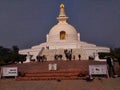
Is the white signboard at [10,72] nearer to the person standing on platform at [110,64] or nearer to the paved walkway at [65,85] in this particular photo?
the paved walkway at [65,85]

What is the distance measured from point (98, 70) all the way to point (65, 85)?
3.05 meters

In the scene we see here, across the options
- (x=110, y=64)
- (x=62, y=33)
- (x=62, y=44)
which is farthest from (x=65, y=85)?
(x=62, y=33)

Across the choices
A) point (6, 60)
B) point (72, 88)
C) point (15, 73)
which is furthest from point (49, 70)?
point (6, 60)

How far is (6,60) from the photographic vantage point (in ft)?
160

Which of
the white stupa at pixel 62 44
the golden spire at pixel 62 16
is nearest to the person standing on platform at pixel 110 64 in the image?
the white stupa at pixel 62 44

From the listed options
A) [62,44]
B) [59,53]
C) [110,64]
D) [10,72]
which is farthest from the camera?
[62,44]

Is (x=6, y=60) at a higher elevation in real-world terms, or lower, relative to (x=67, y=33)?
lower

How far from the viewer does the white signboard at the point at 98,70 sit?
2441 cm

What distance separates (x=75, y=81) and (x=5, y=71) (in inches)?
204

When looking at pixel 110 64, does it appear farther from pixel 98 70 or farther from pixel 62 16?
pixel 62 16

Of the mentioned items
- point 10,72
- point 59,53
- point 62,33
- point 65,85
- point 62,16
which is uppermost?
point 62,16

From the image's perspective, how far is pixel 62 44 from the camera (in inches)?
2275

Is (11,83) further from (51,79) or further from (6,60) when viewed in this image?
(6,60)

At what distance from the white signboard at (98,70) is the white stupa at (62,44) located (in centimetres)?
2517
